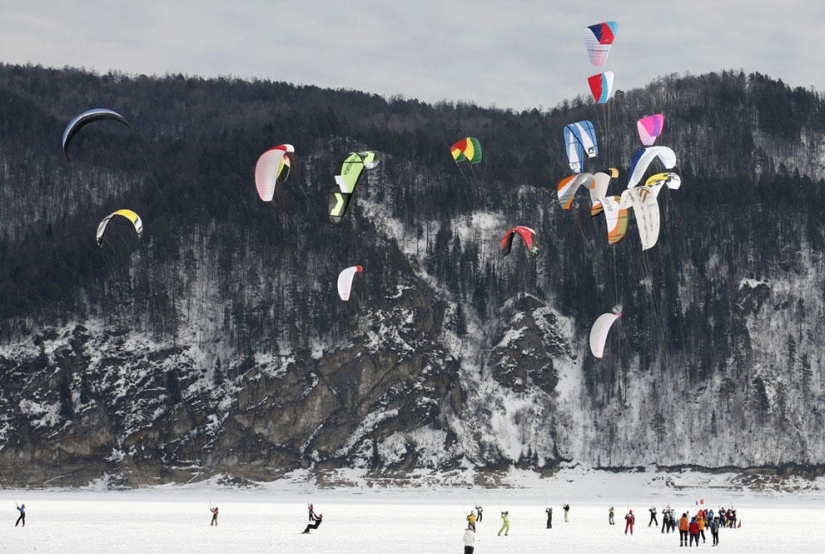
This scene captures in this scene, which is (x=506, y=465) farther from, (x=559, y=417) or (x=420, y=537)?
(x=420, y=537)

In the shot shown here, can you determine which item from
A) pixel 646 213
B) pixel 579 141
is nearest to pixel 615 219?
pixel 646 213

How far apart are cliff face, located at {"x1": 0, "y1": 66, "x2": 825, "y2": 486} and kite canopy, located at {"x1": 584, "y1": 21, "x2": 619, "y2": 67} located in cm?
4545

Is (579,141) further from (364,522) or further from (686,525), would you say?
(686,525)

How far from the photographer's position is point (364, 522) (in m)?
53.1

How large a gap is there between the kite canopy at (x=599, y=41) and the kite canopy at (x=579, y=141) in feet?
20.2

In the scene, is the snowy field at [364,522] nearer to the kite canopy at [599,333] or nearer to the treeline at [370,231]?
the kite canopy at [599,333]

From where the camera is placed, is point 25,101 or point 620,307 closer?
point 620,307

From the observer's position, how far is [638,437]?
326ft

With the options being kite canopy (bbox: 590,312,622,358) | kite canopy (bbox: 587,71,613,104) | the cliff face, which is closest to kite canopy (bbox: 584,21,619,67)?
kite canopy (bbox: 587,71,613,104)

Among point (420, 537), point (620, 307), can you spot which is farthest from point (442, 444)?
point (420, 537)

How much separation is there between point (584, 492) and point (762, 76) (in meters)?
67.4

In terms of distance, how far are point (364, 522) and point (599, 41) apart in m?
21.4

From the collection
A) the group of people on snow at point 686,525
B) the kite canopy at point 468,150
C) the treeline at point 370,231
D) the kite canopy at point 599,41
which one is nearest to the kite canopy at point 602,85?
the kite canopy at point 599,41

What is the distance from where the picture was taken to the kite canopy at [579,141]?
199ft
